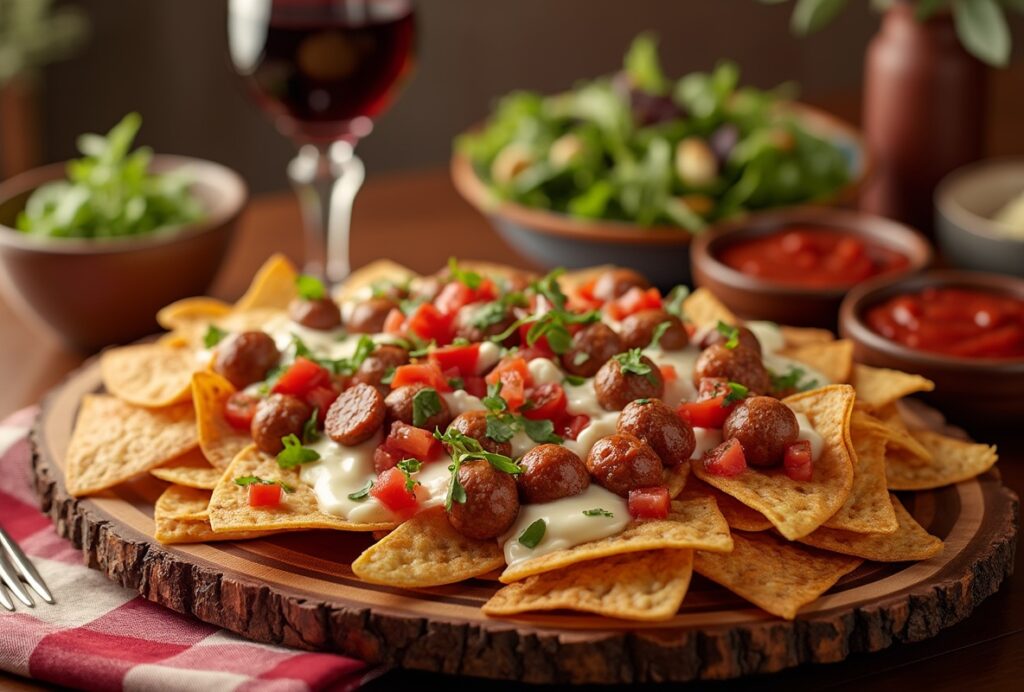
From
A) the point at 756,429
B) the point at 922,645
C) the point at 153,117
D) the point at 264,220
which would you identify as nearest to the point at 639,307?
the point at 756,429

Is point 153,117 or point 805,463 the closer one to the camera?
point 805,463

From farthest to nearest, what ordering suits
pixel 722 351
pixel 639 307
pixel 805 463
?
pixel 639 307, pixel 722 351, pixel 805 463

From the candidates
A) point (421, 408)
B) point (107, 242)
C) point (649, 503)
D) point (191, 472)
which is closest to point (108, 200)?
point (107, 242)

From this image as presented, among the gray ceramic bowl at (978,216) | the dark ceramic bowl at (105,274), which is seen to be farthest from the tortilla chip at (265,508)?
the gray ceramic bowl at (978,216)

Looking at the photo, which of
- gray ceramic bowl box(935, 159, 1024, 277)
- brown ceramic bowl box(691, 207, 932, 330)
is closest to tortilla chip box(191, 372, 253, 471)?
brown ceramic bowl box(691, 207, 932, 330)

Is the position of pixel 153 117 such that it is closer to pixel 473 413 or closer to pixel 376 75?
pixel 376 75

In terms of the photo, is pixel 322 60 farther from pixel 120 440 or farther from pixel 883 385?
pixel 883 385

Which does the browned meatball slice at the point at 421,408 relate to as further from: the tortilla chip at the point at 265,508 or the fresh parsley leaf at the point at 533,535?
the fresh parsley leaf at the point at 533,535
